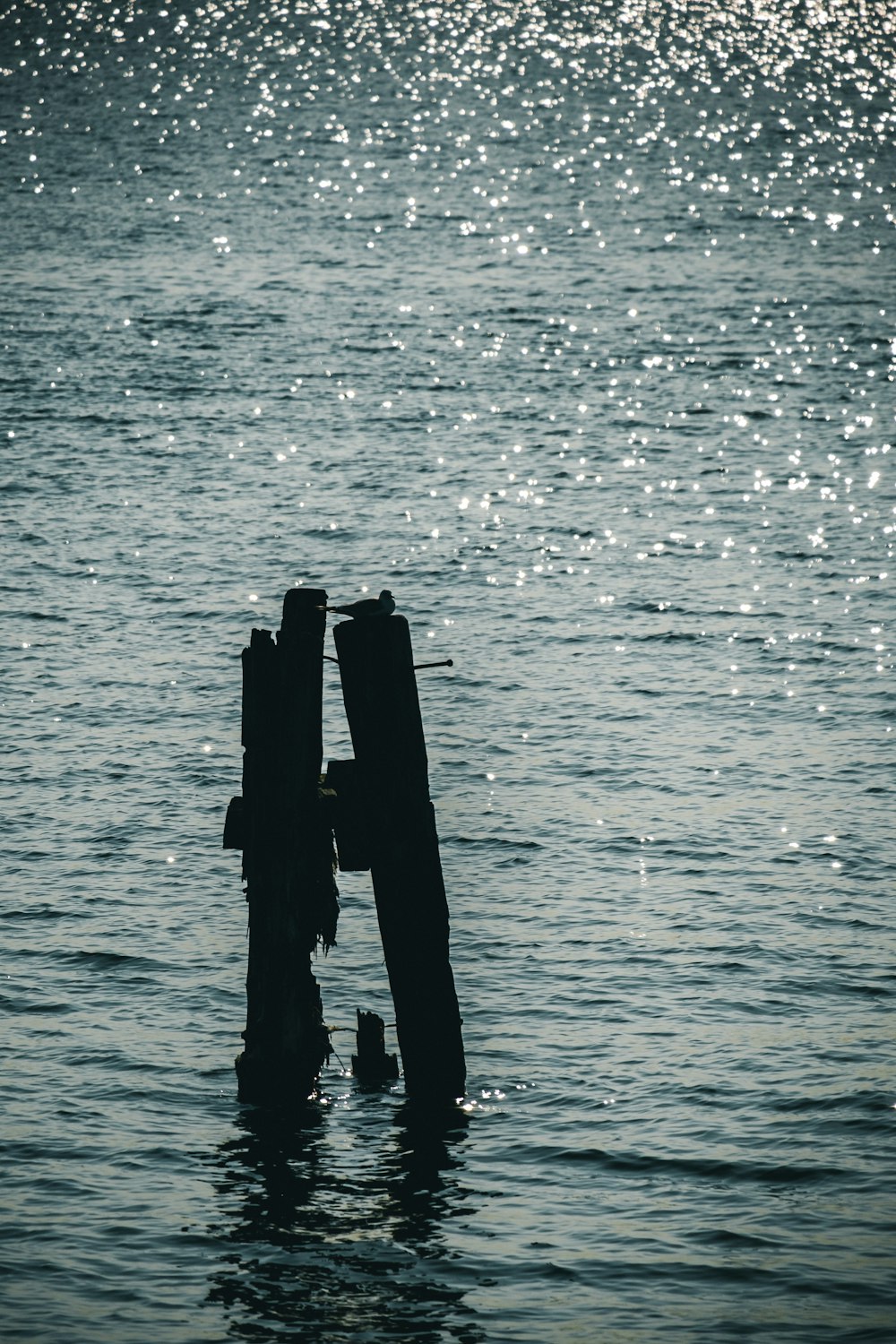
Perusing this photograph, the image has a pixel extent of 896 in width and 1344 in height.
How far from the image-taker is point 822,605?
1172 inches

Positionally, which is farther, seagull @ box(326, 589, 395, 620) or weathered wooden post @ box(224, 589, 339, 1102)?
weathered wooden post @ box(224, 589, 339, 1102)

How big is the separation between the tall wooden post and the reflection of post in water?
818 millimetres

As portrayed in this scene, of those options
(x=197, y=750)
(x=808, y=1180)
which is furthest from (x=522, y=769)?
(x=808, y=1180)

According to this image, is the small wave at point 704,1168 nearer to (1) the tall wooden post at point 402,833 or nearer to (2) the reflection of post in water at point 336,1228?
(2) the reflection of post in water at point 336,1228

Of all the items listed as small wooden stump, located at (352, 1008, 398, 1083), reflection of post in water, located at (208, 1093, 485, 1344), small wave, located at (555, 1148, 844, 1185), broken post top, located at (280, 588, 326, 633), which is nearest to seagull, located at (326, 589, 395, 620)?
broken post top, located at (280, 588, 326, 633)

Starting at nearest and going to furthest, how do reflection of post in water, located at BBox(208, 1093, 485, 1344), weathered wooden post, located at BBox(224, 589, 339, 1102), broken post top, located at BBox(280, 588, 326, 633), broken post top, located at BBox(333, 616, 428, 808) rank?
reflection of post in water, located at BBox(208, 1093, 485, 1344), broken post top, located at BBox(333, 616, 428, 808), broken post top, located at BBox(280, 588, 326, 633), weathered wooden post, located at BBox(224, 589, 339, 1102)

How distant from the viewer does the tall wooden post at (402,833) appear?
13.5m

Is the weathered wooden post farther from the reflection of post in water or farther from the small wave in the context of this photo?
the small wave

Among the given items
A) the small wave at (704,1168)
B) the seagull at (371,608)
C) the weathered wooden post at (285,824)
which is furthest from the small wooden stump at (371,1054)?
the seagull at (371,608)

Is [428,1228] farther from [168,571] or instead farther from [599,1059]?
[168,571]

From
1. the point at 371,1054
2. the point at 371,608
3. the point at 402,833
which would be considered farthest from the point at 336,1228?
the point at 371,608

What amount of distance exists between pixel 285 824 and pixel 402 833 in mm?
934

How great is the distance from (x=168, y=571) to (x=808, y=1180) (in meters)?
20.0

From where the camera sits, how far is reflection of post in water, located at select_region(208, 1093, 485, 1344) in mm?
12656
